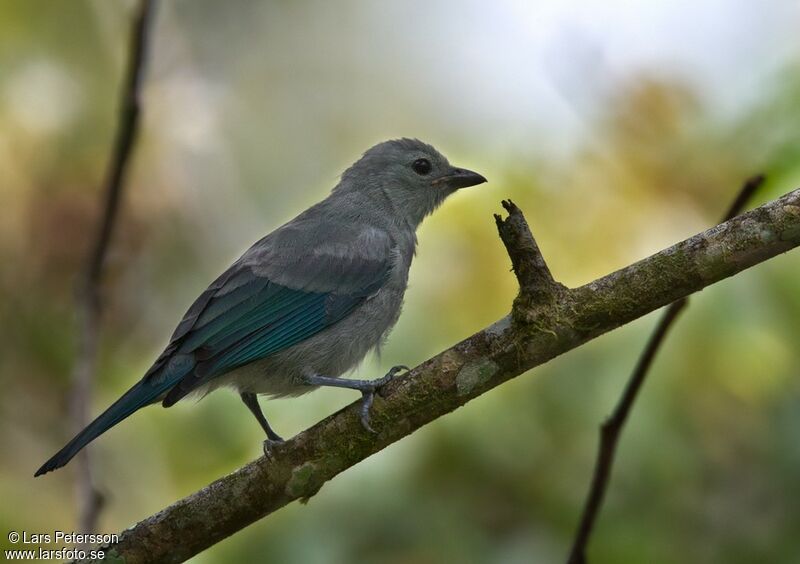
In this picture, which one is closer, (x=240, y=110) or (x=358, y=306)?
(x=358, y=306)

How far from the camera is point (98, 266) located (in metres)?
3.81

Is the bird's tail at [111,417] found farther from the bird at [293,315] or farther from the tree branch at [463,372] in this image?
the tree branch at [463,372]

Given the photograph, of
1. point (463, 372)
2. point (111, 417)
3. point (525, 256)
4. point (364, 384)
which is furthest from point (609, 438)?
point (111, 417)

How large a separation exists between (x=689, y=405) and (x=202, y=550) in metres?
2.04

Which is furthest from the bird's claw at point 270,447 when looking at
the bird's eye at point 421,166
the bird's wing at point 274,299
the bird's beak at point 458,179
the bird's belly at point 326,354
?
the bird's eye at point 421,166

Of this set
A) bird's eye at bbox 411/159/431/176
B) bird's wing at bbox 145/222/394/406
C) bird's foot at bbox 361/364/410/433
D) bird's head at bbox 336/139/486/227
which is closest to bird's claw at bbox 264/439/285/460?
bird's foot at bbox 361/364/410/433

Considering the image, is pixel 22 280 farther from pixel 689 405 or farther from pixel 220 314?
pixel 689 405

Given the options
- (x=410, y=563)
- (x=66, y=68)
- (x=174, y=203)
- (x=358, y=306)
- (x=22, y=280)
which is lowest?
(x=410, y=563)

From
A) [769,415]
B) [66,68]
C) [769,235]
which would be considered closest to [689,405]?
[769,415]

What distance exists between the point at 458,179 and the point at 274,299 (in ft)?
4.67

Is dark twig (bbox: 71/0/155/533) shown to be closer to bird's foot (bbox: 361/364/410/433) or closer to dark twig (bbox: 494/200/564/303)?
bird's foot (bbox: 361/364/410/433)

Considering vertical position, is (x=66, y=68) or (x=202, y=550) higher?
(x=66, y=68)

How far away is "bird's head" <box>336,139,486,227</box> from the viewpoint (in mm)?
5387

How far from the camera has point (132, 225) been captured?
607cm
